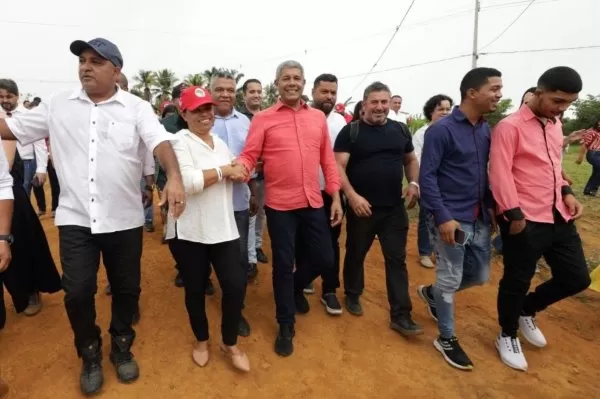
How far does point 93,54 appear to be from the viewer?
2268 millimetres

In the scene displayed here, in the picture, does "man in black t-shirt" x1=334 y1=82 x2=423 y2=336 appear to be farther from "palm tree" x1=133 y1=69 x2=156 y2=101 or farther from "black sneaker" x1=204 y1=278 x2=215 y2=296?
"palm tree" x1=133 y1=69 x2=156 y2=101

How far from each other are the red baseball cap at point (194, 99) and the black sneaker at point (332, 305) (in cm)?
216

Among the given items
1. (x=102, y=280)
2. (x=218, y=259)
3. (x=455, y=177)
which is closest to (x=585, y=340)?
(x=455, y=177)

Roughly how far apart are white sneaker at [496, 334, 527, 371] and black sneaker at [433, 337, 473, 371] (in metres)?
0.33

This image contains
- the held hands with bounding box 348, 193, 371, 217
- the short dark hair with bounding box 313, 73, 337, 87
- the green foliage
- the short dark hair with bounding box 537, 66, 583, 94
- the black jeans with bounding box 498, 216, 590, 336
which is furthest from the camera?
the green foliage

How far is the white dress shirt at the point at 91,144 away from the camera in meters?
2.31

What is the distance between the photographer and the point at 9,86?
13.3ft

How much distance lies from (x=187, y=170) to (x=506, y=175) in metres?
2.24

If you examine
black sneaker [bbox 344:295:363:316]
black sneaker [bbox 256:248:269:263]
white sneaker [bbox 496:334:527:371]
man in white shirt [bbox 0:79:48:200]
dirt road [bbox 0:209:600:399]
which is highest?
man in white shirt [bbox 0:79:48:200]

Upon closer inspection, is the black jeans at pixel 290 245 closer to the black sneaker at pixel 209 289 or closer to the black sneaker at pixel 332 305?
the black sneaker at pixel 332 305

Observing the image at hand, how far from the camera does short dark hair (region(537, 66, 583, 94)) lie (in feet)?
8.49

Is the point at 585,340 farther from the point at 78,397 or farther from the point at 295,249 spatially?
the point at 78,397

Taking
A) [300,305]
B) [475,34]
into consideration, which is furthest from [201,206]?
[475,34]

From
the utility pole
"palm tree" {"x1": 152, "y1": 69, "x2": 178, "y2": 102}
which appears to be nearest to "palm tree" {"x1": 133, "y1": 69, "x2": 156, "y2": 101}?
"palm tree" {"x1": 152, "y1": 69, "x2": 178, "y2": 102}
